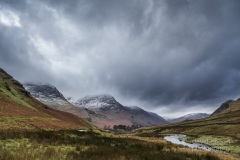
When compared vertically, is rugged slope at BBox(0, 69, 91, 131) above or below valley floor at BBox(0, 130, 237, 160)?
above

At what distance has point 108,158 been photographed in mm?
15195

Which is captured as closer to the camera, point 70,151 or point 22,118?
point 70,151

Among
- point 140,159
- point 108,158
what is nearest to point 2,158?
point 108,158

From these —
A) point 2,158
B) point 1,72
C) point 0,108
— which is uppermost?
point 1,72

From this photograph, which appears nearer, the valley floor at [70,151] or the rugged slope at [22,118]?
the valley floor at [70,151]

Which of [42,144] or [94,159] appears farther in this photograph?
[42,144]

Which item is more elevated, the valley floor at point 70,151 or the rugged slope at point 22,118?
the rugged slope at point 22,118

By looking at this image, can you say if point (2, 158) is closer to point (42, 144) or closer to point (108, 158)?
point (108, 158)

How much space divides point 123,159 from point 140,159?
1.47m

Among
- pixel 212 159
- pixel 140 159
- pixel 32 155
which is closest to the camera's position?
pixel 32 155

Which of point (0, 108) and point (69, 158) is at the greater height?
point (0, 108)

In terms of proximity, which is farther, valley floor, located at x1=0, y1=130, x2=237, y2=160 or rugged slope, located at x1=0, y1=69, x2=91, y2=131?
rugged slope, located at x1=0, y1=69, x2=91, y2=131

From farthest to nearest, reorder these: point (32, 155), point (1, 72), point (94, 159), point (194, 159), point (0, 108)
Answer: point (1, 72) < point (0, 108) < point (194, 159) < point (94, 159) < point (32, 155)

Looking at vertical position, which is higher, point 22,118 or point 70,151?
point 22,118
